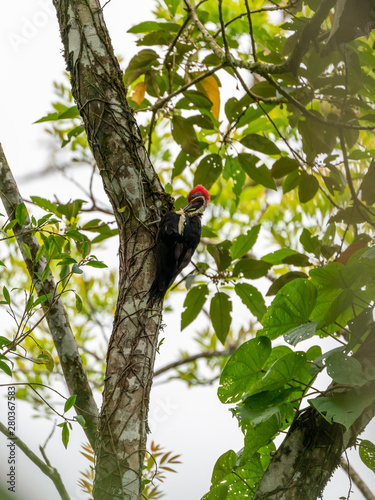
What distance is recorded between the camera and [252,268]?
252cm

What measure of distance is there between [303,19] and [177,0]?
0.74 metres

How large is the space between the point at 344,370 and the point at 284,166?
147 cm

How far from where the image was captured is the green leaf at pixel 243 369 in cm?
162

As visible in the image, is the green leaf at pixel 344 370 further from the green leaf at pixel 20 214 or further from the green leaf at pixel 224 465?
the green leaf at pixel 20 214

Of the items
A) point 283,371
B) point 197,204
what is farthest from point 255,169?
point 283,371

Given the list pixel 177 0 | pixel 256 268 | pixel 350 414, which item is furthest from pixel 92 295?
pixel 350 414

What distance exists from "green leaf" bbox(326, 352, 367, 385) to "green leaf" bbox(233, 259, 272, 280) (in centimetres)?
109

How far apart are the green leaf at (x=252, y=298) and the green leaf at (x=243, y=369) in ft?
2.69

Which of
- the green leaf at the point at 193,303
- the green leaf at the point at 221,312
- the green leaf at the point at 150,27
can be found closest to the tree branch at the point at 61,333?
the green leaf at the point at 193,303

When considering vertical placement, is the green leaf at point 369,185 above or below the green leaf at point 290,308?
above

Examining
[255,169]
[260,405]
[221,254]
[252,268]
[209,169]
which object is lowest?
[260,405]

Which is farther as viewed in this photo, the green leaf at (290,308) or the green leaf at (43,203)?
the green leaf at (43,203)

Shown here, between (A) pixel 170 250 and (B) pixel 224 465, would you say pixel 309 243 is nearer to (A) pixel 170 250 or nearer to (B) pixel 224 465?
(A) pixel 170 250

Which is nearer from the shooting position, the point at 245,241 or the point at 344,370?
the point at 344,370
